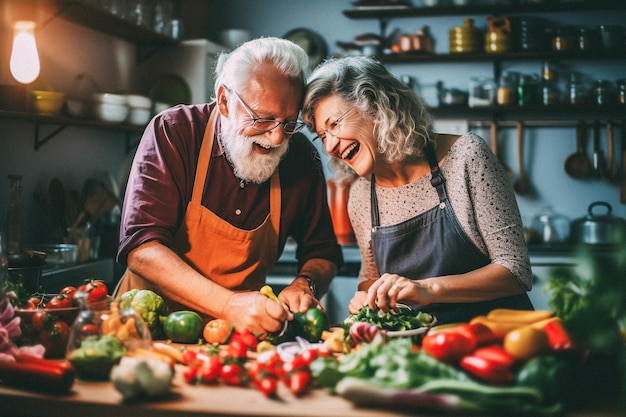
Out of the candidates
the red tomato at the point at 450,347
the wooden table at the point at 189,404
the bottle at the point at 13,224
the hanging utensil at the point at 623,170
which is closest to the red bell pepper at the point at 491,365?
the red tomato at the point at 450,347

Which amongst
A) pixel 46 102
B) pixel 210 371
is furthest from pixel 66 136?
pixel 210 371

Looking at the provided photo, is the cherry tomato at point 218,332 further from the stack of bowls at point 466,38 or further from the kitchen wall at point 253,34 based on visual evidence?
the stack of bowls at point 466,38

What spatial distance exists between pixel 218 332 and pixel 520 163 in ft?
11.3

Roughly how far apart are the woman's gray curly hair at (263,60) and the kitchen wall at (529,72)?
2778 millimetres

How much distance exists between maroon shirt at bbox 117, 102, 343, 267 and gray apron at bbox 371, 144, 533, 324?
0.78 feet

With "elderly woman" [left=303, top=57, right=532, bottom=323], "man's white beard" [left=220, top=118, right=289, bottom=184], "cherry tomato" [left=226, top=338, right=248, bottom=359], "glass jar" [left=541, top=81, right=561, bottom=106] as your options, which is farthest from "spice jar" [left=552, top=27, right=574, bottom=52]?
"cherry tomato" [left=226, top=338, right=248, bottom=359]

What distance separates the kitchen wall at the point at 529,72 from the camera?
467 centimetres

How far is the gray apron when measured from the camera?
7.48ft

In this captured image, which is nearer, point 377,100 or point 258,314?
point 258,314

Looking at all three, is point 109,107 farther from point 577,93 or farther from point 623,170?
point 623,170

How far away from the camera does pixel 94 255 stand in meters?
3.59

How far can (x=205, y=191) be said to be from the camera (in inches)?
94.9

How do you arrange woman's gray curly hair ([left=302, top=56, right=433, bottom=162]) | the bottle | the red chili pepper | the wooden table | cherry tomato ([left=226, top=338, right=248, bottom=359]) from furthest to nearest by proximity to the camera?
the bottle
woman's gray curly hair ([left=302, top=56, right=433, bottom=162])
cherry tomato ([left=226, top=338, right=248, bottom=359])
the red chili pepper
the wooden table

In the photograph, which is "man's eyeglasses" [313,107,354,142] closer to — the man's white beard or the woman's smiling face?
the woman's smiling face
